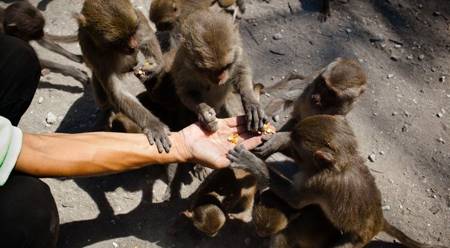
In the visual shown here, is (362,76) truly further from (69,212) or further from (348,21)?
(69,212)

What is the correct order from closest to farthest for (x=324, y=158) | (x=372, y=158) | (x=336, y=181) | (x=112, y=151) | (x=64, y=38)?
(x=324, y=158) < (x=336, y=181) < (x=112, y=151) < (x=372, y=158) < (x=64, y=38)

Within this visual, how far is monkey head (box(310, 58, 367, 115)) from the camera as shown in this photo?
188 inches

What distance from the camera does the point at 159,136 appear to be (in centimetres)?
473

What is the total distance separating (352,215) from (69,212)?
2908 mm

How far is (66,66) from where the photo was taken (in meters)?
6.43

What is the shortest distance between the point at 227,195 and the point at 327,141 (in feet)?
4.62

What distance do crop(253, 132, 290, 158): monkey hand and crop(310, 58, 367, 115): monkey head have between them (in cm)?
64

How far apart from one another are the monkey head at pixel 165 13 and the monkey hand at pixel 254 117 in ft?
6.65

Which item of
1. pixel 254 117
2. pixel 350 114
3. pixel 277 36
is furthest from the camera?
pixel 277 36

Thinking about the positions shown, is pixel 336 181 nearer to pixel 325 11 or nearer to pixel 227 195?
pixel 227 195

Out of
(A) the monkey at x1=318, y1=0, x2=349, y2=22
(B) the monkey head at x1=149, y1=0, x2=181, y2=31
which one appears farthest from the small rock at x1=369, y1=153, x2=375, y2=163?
(B) the monkey head at x1=149, y1=0, x2=181, y2=31

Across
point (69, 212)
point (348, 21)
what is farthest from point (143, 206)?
point (348, 21)

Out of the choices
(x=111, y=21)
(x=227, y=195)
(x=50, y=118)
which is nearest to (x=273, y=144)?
(x=227, y=195)

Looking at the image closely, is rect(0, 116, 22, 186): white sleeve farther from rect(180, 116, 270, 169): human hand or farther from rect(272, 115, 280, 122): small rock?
rect(272, 115, 280, 122): small rock
